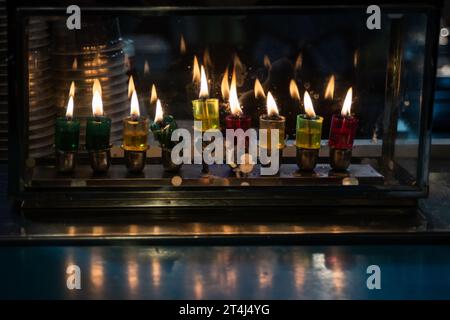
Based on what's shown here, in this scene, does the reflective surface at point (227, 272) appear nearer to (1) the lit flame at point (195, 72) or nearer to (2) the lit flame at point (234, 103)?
(2) the lit flame at point (234, 103)

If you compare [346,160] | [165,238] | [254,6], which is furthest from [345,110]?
[165,238]

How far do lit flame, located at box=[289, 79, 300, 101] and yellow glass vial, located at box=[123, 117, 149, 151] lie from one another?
34 cm

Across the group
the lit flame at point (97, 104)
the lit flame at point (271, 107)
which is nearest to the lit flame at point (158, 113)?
the lit flame at point (97, 104)

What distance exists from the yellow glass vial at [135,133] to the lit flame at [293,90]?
0.34m

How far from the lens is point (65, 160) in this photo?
1.46m

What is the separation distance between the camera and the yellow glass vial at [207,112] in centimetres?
148

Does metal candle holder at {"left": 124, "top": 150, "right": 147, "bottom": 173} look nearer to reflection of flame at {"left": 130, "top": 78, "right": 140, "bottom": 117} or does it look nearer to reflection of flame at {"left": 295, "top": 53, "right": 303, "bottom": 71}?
reflection of flame at {"left": 130, "top": 78, "right": 140, "bottom": 117}

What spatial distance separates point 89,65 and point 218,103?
0.28 metres

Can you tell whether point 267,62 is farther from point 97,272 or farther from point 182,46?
point 97,272

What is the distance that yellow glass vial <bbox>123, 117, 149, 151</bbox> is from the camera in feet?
4.79

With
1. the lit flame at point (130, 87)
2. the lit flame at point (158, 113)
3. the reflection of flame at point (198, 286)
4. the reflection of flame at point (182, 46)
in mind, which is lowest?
the reflection of flame at point (198, 286)

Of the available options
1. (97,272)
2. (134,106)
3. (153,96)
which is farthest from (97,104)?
(97,272)

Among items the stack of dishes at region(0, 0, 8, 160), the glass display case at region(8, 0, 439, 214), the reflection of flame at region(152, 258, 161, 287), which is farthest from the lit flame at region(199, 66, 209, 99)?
the stack of dishes at region(0, 0, 8, 160)
